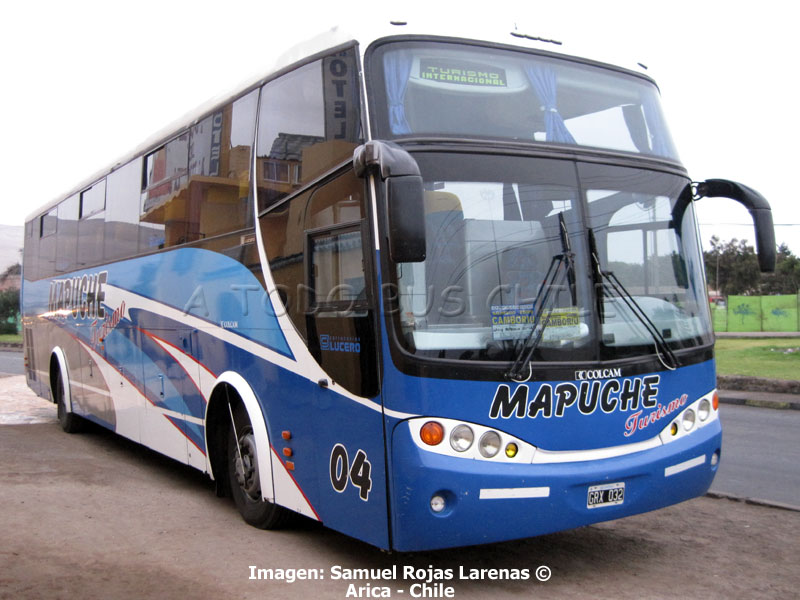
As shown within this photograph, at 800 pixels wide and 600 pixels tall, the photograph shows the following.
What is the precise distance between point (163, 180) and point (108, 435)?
5215 mm

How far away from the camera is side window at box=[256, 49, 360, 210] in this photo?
18.3 feet

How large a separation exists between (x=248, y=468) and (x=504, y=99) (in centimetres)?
352

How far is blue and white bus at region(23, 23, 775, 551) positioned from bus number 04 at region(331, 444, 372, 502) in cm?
2

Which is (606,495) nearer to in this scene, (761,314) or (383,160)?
(383,160)

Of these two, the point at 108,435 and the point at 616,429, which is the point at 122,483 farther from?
the point at 616,429

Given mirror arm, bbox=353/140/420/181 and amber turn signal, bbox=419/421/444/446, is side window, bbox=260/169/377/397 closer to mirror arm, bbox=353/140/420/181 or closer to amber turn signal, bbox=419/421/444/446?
mirror arm, bbox=353/140/420/181

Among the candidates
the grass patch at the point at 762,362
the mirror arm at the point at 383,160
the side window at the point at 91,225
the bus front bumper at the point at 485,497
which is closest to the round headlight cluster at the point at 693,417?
the bus front bumper at the point at 485,497

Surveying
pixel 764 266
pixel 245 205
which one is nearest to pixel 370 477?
pixel 245 205

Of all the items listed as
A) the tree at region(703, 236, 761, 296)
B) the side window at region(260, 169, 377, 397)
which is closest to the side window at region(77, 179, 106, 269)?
→ the side window at region(260, 169, 377, 397)

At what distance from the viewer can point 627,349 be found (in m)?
5.44

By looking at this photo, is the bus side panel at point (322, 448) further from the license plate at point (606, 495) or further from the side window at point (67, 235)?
the side window at point (67, 235)

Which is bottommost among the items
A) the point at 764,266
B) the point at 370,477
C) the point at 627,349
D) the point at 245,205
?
the point at 370,477

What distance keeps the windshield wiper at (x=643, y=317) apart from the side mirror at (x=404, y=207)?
137cm

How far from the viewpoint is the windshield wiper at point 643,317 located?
542cm
